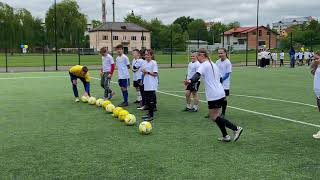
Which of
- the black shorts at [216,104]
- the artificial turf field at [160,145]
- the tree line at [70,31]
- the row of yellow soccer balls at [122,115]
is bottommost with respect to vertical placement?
the artificial turf field at [160,145]

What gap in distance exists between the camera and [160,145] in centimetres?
738

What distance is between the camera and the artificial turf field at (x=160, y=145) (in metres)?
5.83

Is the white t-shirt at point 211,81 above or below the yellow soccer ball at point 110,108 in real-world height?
above

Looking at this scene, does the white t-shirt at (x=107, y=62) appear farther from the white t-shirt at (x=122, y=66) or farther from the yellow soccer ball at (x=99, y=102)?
the yellow soccer ball at (x=99, y=102)

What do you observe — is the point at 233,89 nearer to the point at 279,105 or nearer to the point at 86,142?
the point at 279,105

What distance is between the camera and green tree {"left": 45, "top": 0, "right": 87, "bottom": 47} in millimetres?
86175

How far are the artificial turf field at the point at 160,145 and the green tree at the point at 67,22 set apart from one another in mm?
73617

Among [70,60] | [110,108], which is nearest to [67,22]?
[70,60]

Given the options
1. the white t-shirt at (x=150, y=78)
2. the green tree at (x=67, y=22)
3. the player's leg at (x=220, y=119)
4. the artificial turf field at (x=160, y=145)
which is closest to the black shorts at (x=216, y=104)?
the player's leg at (x=220, y=119)

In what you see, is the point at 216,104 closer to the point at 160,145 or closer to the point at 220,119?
the point at 220,119

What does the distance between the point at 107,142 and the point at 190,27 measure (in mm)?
126784

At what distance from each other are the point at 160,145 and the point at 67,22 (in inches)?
3978

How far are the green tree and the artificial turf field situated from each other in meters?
73.6

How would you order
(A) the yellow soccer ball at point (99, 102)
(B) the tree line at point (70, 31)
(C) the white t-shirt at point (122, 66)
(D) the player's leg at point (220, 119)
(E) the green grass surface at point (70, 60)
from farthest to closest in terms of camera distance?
(B) the tree line at point (70, 31) < (E) the green grass surface at point (70, 60) < (C) the white t-shirt at point (122, 66) < (A) the yellow soccer ball at point (99, 102) < (D) the player's leg at point (220, 119)
